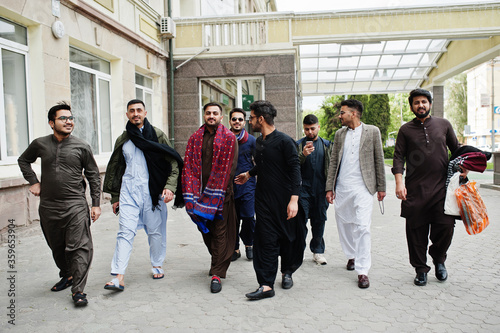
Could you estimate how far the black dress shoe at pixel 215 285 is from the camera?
437 centimetres

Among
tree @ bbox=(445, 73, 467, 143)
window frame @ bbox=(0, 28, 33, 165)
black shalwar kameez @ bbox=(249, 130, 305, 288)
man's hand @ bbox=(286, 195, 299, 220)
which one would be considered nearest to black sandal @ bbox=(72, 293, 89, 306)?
black shalwar kameez @ bbox=(249, 130, 305, 288)

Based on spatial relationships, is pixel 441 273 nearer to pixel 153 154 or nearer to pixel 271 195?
pixel 271 195

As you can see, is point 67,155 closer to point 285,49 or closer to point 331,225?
point 331,225

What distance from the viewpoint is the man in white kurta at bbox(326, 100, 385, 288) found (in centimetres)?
467

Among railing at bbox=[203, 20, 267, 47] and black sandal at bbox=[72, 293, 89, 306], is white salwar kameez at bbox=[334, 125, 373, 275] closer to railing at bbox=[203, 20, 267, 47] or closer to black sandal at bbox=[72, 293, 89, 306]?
black sandal at bbox=[72, 293, 89, 306]

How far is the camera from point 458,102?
59438 mm

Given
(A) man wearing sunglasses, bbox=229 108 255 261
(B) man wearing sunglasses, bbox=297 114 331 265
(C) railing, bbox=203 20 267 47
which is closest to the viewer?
(B) man wearing sunglasses, bbox=297 114 331 265

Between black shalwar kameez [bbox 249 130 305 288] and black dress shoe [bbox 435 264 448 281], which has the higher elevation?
black shalwar kameez [bbox 249 130 305 288]

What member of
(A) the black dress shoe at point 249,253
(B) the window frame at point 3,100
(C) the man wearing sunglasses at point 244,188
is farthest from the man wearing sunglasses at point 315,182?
(B) the window frame at point 3,100

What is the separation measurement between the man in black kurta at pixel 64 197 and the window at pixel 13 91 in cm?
344

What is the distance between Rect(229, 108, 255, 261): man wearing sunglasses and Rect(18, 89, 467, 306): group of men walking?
79 cm

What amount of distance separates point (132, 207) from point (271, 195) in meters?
1.44

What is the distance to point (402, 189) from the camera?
179 inches

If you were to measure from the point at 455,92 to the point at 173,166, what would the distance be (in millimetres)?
61972
